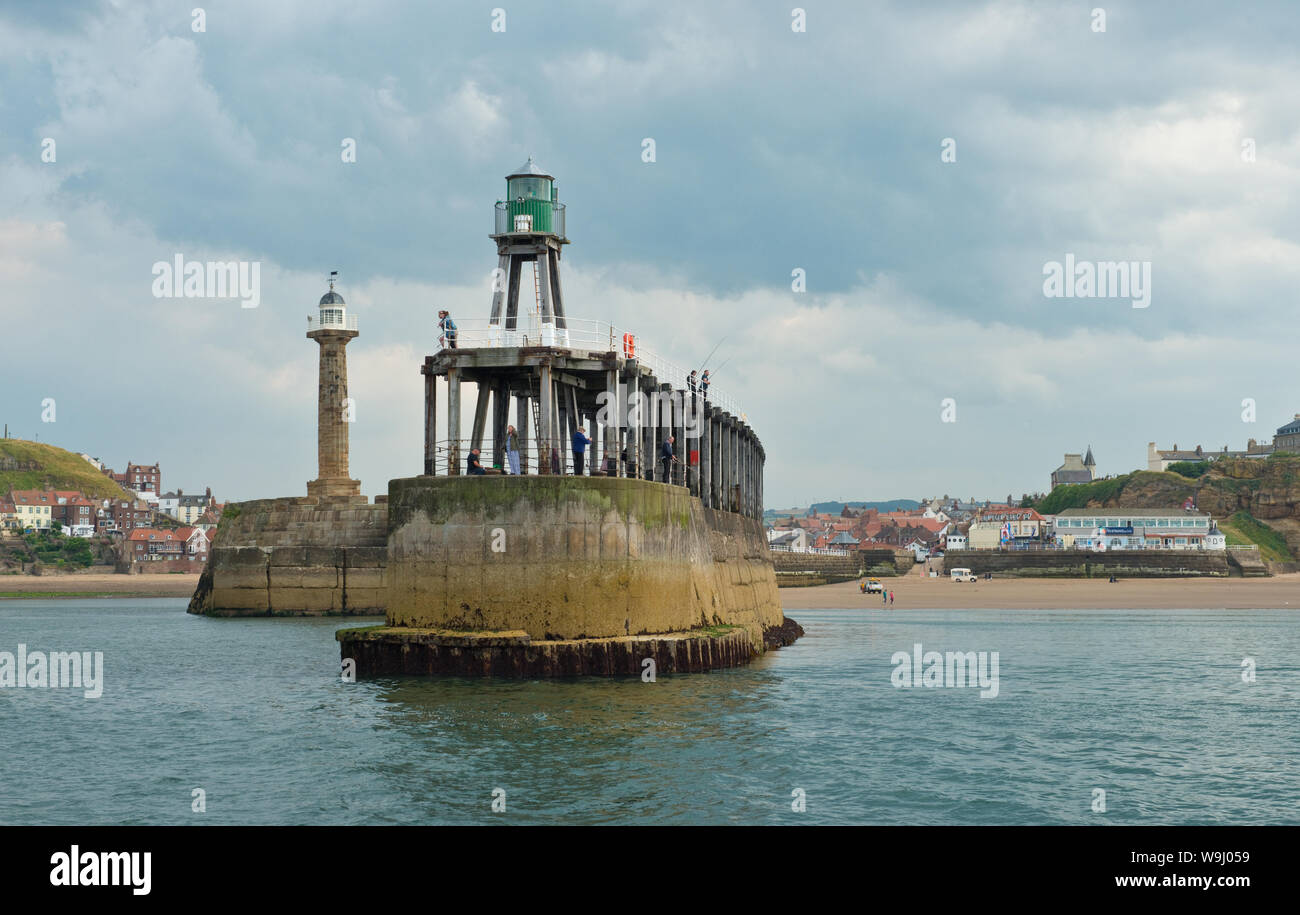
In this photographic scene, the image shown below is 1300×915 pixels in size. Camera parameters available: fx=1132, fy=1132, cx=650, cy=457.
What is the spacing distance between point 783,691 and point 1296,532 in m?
168

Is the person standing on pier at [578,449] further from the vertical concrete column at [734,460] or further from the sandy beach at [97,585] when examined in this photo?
the sandy beach at [97,585]

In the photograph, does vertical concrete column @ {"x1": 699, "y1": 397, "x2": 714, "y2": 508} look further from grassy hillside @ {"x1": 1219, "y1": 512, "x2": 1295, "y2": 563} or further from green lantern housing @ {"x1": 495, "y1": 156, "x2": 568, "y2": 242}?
grassy hillside @ {"x1": 1219, "y1": 512, "x2": 1295, "y2": 563}

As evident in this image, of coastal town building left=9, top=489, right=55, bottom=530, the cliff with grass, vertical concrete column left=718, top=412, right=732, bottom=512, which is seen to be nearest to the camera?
vertical concrete column left=718, top=412, right=732, bottom=512

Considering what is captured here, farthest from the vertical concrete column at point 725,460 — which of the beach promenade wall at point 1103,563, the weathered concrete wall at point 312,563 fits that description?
the beach promenade wall at point 1103,563

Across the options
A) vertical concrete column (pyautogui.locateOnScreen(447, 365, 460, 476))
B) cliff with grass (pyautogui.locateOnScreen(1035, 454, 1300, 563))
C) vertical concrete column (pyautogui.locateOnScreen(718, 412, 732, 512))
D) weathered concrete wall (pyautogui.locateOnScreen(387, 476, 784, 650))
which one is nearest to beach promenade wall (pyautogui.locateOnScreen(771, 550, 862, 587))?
cliff with grass (pyautogui.locateOnScreen(1035, 454, 1300, 563))

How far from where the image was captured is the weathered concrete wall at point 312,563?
222ft

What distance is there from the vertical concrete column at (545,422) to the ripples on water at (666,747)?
242 inches

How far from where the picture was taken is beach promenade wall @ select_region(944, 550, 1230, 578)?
432 ft

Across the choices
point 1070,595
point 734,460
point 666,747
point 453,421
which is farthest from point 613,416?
point 1070,595

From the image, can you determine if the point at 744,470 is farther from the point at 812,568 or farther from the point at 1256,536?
the point at 1256,536

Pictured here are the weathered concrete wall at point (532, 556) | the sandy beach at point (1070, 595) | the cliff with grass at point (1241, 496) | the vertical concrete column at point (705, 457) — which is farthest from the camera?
the cliff with grass at point (1241, 496)

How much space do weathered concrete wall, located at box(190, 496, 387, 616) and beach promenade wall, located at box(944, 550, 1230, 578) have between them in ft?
299

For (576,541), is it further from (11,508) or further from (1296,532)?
(11,508)
